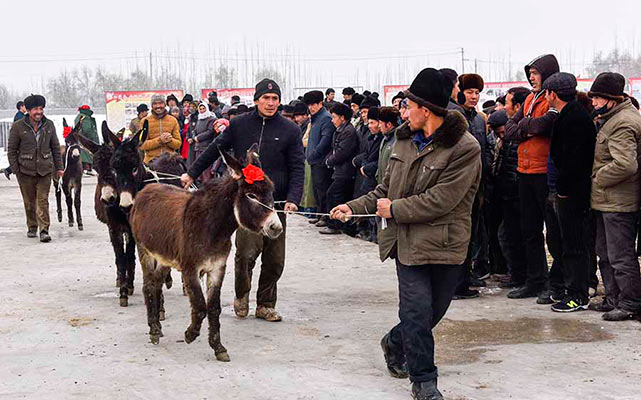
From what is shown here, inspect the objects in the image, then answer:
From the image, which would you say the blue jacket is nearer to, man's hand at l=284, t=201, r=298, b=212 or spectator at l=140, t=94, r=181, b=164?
spectator at l=140, t=94, r=181, b=164

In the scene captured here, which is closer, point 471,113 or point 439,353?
point 439,353

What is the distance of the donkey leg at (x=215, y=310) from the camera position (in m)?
7.27

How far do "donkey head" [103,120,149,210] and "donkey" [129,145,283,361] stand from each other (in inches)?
75.7

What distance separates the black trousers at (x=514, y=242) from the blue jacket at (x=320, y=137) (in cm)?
542

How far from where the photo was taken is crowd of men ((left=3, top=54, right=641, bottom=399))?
5934mm

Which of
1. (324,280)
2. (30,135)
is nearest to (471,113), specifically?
(324,280)

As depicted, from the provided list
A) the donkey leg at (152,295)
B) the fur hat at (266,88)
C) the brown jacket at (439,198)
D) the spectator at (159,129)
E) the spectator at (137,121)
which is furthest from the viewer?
the spectator at (137,121)

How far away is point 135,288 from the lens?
10727 mm

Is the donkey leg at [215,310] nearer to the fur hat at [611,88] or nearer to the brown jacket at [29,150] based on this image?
the fur hat at [611,88]

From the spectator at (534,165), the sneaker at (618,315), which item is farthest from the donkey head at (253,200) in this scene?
the sneaker at (618,315)

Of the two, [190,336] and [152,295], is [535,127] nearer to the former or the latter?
[190,336]

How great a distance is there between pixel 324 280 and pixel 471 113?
9.69ft

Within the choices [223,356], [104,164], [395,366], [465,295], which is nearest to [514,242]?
[465,295]

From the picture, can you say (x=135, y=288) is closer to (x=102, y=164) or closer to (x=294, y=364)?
(x=102, y=164)
